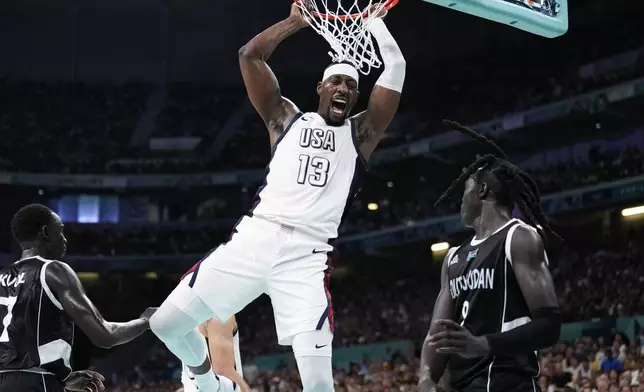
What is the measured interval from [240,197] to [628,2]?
13.8 meters

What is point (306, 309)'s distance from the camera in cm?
518

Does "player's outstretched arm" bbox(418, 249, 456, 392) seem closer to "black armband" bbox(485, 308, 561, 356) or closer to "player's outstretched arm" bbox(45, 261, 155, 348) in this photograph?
"black armband" bbox(485, 308, 561, 356)

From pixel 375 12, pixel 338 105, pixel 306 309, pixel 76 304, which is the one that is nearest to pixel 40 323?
pixel 76 304

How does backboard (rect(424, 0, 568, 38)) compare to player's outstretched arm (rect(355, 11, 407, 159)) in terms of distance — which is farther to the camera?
backboard (rect(424, 0, 568, 38))

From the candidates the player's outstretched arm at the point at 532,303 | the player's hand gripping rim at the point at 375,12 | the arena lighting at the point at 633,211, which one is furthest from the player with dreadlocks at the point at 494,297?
the arena lighting at the point at 633,211

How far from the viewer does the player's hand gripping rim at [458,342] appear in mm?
3346

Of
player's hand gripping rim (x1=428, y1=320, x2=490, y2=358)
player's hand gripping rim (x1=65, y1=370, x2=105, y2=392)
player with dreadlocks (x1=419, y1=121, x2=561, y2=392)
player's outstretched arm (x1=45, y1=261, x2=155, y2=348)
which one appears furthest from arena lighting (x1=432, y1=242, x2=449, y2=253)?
player's hand gripping rim (x1=428, y1=320, x2=490, y2=358)

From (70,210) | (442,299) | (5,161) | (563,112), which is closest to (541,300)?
(442,299)

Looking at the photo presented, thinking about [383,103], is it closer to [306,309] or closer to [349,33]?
[349,33]

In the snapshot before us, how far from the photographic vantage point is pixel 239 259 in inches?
208

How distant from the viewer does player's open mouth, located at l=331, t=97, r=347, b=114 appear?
5688 millimetres

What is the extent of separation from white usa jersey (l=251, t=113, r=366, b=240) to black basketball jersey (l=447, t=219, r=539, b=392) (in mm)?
1814

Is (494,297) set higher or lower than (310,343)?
higher

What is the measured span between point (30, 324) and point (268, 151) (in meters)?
23.2
